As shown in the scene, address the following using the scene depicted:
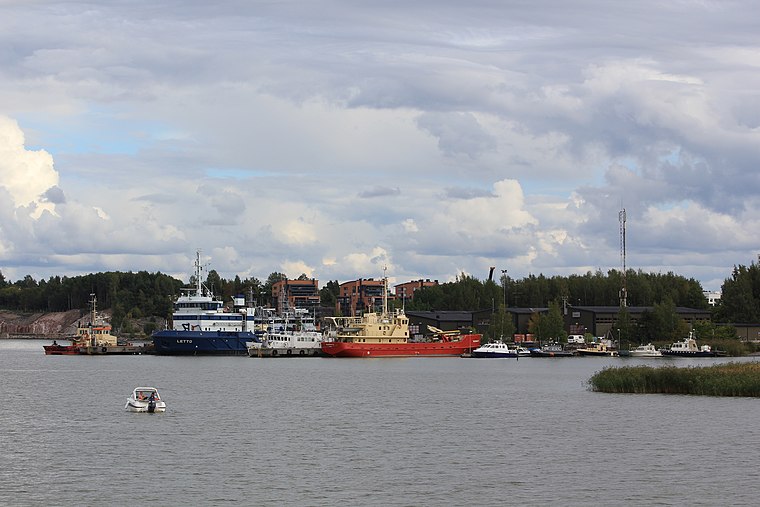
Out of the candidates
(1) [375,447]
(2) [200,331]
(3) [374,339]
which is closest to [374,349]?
(3) [374,339]

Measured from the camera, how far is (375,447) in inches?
2475

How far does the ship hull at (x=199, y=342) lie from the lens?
18762cm

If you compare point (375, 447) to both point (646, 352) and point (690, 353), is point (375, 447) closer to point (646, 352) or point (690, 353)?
point (646, 352)

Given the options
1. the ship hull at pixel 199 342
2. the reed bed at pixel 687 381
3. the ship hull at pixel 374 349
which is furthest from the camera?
the ship hull at pixel 199 342

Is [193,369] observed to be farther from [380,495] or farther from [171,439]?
[380,495]

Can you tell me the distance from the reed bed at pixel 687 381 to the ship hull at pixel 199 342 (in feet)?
336

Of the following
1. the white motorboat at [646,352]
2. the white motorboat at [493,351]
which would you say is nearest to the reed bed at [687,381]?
the white motorboat at [493,351]

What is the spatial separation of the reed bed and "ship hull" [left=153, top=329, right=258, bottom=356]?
10244 centimetres

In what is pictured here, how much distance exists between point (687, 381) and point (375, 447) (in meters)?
37.9

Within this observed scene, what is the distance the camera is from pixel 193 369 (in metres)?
148

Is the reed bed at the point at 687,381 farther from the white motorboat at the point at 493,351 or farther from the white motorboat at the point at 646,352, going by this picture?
the white motorboat at the point at 646,352

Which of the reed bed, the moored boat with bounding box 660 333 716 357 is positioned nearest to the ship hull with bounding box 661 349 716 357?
the moored boat with bounding box 660 333 716 357

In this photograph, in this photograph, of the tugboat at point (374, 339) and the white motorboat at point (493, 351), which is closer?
the tugboat at point (374, 339)

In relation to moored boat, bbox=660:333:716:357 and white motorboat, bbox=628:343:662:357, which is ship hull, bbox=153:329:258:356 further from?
moored boat, bbox=660:333:716:357
